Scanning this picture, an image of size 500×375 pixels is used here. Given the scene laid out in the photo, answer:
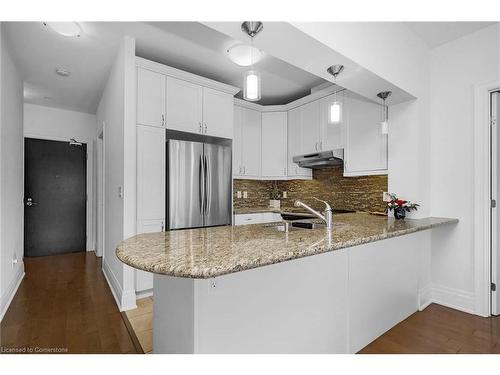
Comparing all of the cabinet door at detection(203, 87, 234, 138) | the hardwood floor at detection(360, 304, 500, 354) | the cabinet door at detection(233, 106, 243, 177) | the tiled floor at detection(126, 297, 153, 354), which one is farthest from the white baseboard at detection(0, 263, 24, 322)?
the hardwood floor at detection(360, 304, 500, 354)

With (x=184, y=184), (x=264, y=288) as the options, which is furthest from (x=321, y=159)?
(x=264, y=288)

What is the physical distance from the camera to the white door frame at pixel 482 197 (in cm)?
246

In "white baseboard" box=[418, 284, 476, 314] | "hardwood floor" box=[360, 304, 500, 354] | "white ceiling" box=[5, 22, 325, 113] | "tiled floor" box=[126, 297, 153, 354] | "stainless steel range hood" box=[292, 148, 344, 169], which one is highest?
"white ceiling" box=[5, 22, 325, 113]

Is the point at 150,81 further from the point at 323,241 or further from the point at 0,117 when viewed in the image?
the point at 323,241

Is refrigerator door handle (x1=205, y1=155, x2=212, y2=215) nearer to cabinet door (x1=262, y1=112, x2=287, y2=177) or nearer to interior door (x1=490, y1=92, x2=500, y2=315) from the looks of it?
cabinet door (x1=262, y1=112, x2=287, y2=177)

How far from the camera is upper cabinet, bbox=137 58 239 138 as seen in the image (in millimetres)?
2848

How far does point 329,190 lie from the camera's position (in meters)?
4.06

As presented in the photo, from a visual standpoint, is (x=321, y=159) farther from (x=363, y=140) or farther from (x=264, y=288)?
(x=264, y=288)

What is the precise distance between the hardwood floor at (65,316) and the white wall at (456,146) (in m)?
2.97

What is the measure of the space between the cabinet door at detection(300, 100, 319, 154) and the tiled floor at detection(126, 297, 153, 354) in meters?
2.76
